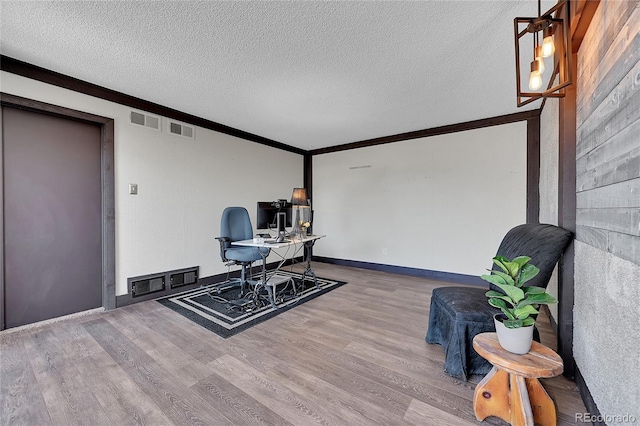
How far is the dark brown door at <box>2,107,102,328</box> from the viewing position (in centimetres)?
241

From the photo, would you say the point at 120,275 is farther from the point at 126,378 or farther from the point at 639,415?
the point at 639,415

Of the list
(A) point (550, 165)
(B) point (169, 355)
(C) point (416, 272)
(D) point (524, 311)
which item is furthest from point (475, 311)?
(C) point (416, 272)

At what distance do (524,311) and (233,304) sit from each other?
278 centimetres

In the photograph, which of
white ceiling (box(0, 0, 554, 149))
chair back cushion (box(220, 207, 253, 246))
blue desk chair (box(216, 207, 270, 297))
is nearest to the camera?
white ceiling (box(0, 0, 554, 149))

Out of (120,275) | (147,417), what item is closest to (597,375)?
(147,417)

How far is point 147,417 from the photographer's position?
1381 mm

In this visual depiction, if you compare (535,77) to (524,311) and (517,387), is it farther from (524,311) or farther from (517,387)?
(517,387)

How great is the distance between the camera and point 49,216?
8.59 ft

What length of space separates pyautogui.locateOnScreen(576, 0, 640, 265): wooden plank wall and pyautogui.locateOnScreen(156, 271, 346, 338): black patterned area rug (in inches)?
103

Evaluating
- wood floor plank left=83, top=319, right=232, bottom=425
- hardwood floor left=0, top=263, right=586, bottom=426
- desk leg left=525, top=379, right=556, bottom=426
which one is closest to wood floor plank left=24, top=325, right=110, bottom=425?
hardwood floor left=0, top=263, right=586, bottom=426

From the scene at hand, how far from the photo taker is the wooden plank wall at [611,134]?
99 centimetres

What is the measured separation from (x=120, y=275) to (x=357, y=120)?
3.73m

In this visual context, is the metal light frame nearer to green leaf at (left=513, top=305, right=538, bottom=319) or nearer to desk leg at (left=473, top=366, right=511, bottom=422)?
green leaf at (left=513, top=305, right=538, bottom=319)

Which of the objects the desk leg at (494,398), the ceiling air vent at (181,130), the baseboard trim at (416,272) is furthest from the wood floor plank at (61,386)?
the baseboard trim at (416,272)
